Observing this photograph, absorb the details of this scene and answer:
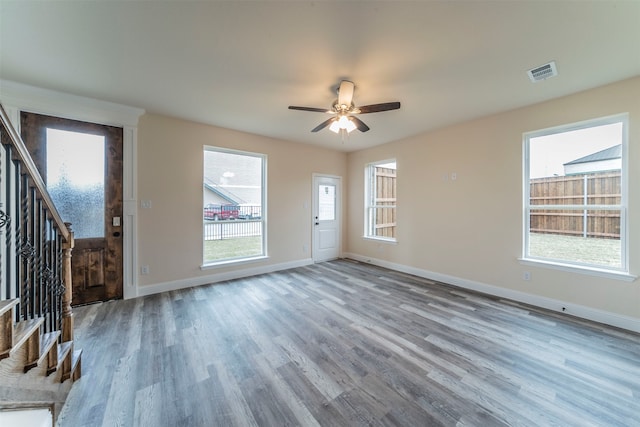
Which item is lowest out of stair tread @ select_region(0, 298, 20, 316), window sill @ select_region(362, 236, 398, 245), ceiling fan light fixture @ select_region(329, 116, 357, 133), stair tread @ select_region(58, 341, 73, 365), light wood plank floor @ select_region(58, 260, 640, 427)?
light wood plank floor @ select_region(58, 260, 640, 427)

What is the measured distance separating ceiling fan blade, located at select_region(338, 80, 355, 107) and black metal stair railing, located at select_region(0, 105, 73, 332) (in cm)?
243

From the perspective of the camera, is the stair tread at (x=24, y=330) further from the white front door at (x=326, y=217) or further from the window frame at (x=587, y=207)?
the window frame at (x=587, y=207)

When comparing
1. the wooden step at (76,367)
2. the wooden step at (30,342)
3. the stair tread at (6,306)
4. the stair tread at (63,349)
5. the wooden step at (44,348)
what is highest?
the stair tread at (6,306)

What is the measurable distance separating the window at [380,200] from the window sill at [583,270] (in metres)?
2.29

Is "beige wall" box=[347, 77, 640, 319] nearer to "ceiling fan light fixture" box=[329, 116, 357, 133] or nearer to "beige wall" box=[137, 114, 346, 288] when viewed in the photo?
"ceiling fan light fixture" box=[329, 116, 357, 133]

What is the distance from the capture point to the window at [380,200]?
526cm

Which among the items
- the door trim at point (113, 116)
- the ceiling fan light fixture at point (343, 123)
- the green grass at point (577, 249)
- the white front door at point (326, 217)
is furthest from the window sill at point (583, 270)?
the door trim at point (113, 116)

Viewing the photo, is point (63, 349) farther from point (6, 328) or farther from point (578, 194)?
point (578, 194)

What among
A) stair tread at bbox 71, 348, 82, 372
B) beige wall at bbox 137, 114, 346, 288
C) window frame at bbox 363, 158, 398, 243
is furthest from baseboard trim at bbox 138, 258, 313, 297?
stair tread at bbox 71, 348, 82, 372

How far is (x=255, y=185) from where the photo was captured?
4.64m

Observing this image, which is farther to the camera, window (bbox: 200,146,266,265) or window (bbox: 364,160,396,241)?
window (bbox: 364,160,396,241)

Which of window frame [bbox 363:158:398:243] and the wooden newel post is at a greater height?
window frame [bbox 363:158:398:243]

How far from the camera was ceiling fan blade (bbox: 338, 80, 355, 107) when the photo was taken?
254cm

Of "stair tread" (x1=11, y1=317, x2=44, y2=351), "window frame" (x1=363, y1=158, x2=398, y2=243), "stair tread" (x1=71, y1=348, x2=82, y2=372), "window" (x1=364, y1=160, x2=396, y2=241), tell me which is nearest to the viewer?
"stair tread" (x1=11, y1=317, x2=44, y2=351)
